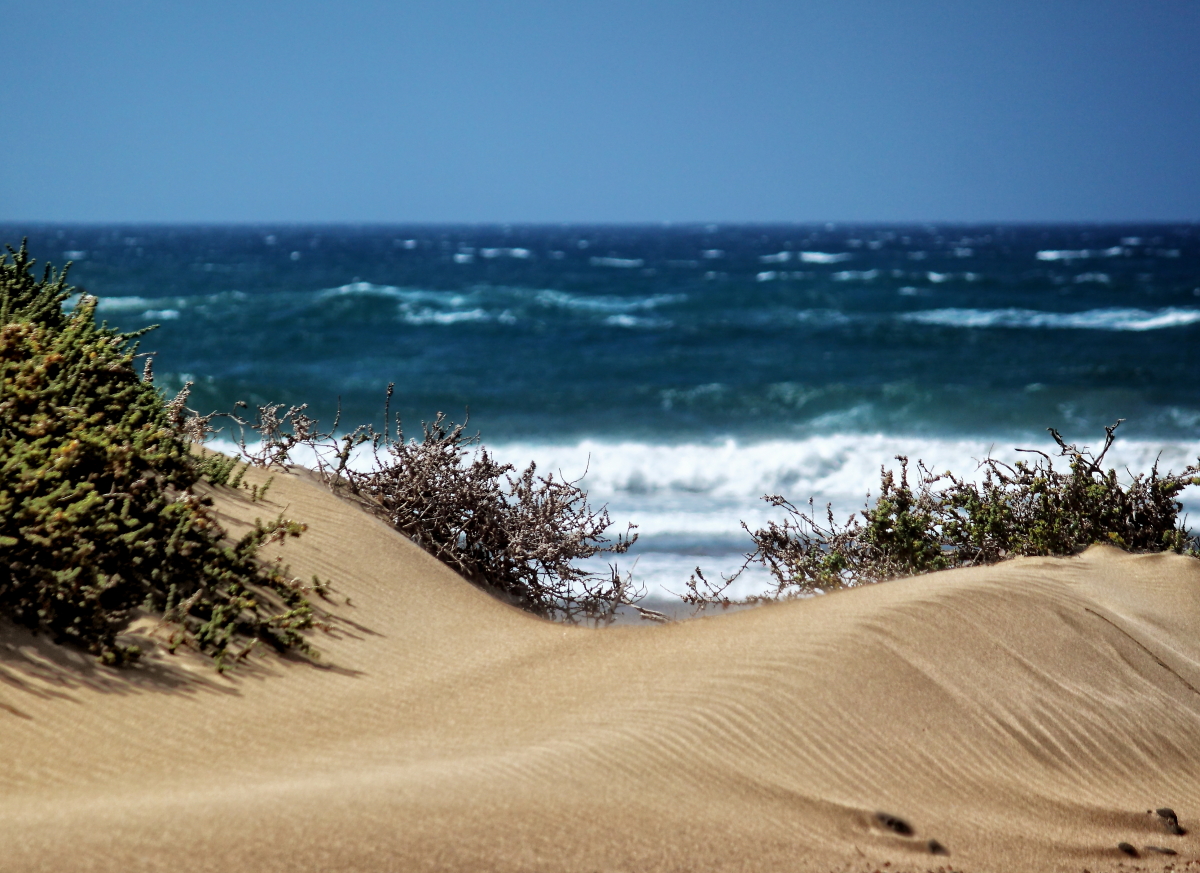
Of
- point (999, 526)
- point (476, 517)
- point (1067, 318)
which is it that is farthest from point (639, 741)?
point (1067, 318)

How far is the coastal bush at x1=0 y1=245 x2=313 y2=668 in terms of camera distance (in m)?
3.98

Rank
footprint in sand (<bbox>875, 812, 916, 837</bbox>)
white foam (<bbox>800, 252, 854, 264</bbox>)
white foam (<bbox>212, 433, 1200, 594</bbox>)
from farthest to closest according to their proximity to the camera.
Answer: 1. white foam (<bbox>800, 252, 854, 264</bbox>)
2. white foam (<bbox>212, 433, 1200, 594</bbox>)
3. footprint in sand (<bbox>875, 812, 916, 837</bbox>)

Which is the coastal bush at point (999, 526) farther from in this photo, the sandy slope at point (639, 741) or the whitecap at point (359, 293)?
the whitecap at point (359, 293)

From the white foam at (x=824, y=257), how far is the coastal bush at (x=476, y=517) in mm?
57020

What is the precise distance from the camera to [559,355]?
26391 millimetres

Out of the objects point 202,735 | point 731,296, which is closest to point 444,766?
point 202,735

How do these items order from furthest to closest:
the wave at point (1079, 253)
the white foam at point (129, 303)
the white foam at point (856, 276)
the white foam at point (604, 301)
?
the wave at point (1079, 253)
the white foam at point (856, 276)
the white foam at point (604, 301)
the white foam at point (129, 303)

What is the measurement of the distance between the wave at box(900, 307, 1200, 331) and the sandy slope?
27945 millimetres

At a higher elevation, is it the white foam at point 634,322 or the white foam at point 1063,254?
the white foam at point 1063,254

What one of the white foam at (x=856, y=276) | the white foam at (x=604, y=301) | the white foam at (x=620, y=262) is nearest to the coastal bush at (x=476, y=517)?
the white foam at (x=604, y=301)

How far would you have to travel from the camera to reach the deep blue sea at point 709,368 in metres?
15.8

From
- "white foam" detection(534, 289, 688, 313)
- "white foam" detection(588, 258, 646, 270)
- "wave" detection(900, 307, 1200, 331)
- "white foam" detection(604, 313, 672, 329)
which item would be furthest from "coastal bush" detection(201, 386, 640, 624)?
"white foam" detection(588, 258, 646, 270)

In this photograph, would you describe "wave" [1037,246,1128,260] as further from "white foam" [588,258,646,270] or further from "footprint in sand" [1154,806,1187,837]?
"footprint in sand" [1154,806,1187,837]

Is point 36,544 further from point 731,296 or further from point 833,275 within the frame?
point 833,275
